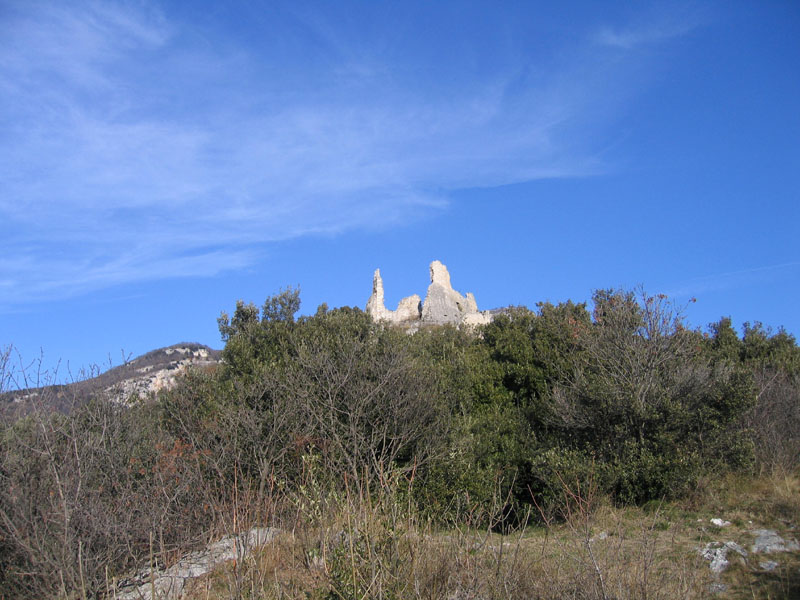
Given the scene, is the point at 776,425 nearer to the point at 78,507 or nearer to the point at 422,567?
the point at 422,567

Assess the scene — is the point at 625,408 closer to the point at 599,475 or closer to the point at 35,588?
the point at 599,475

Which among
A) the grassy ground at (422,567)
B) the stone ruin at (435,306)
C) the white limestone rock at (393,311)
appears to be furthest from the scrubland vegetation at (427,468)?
the white limestone rock at (393,311)

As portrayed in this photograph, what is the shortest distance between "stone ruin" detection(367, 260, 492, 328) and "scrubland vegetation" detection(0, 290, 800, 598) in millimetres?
39711

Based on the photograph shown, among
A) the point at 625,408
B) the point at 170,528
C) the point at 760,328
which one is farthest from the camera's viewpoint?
the point at 760,328

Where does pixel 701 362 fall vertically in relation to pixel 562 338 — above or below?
below

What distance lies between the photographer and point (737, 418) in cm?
1551

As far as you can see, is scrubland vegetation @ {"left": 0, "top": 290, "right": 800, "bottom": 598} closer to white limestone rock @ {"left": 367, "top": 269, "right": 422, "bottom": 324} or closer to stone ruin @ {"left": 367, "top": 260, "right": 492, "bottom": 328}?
stone ruin @ {"left": 367, "top": 260, "right": 492, "bottom": 328}

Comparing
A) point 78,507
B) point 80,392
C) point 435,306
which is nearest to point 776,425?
point 78,507

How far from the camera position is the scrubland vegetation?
17.8ft

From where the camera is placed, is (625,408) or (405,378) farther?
(405,378)

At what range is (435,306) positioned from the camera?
67.1 metres

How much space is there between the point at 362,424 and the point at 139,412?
574 centimetres

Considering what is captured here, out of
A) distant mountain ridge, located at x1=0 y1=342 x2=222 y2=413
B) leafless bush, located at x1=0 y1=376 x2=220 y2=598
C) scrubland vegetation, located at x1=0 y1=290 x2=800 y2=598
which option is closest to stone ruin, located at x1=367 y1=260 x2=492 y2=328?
scrubland vegetation, located at x1=0 y1=290 x2=800 y2=598

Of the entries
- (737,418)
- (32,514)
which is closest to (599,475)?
(737,418)
